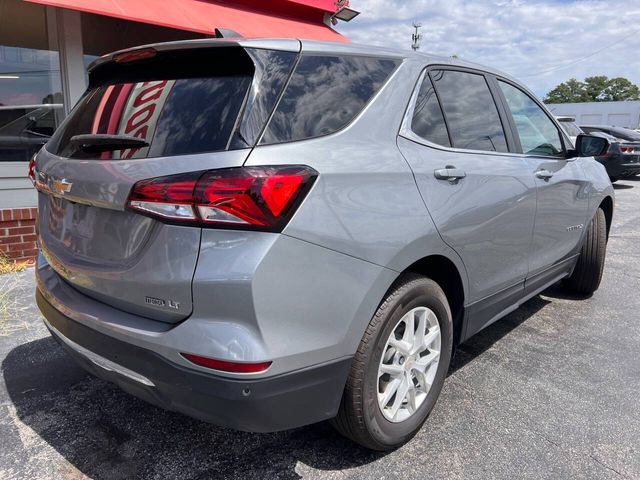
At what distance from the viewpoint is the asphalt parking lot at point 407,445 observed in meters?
2.32

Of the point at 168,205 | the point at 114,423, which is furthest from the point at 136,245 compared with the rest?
the point at 114,423

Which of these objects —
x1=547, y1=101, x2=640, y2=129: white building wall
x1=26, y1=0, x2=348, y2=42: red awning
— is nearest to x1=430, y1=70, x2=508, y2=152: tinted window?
x1=26, y1=0, x2=348, y2=42: red awning

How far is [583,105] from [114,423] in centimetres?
5508

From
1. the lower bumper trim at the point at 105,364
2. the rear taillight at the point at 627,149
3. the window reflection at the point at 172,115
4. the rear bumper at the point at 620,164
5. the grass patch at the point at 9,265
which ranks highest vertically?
the window reflection at the point at 172,115

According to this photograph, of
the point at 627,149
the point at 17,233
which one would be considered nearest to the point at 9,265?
the point at 17,233

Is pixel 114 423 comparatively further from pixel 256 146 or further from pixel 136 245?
pixel 256 146

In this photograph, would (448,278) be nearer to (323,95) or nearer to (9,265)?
(323,95)

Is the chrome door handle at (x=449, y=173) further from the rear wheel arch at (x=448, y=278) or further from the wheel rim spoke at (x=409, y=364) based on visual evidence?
the wheel rim spoke at (x=409, y=364)

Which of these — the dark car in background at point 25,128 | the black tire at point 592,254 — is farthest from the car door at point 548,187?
the dark car in background at point 25,128

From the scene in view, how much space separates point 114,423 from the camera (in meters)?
2.66

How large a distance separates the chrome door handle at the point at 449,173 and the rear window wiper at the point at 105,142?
1.28m

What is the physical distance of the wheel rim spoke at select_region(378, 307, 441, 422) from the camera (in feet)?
7.52

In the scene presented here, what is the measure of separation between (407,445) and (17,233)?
465 cm

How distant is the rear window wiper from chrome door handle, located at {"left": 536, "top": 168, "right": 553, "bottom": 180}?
2.49 meters
